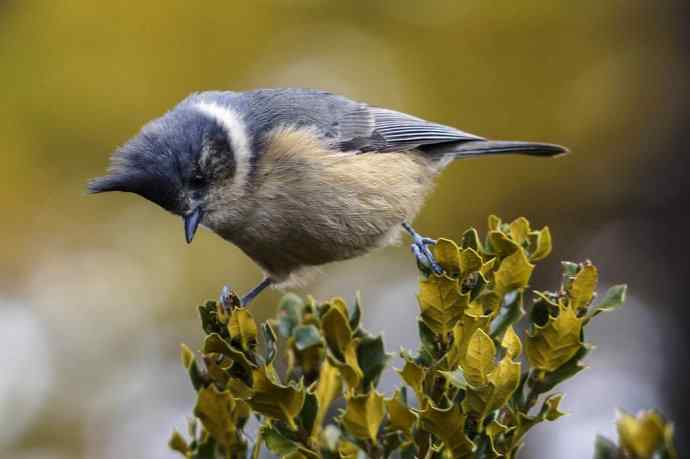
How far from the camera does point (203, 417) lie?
1695 millimetres

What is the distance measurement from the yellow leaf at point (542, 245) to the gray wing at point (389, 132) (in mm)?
1919

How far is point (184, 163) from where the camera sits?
311cm

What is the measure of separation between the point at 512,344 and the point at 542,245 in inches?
12.6

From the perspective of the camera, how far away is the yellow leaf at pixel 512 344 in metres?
1.69

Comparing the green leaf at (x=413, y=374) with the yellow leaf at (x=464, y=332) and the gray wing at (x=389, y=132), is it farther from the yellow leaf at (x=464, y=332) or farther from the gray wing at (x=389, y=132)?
the gray wing at (x=389, y=132)

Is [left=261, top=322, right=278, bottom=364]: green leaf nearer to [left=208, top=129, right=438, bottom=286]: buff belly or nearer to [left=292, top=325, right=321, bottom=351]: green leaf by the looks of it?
[left=292, top=325, right=321, bottom=351]: green leaf

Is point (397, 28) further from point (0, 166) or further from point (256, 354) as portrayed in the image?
point (256, 354)

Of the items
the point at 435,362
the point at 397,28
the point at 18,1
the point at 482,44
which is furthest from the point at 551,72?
the point at 435,362

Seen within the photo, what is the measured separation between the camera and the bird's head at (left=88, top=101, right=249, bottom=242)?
2979 mm

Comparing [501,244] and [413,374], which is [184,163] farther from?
[413,374]

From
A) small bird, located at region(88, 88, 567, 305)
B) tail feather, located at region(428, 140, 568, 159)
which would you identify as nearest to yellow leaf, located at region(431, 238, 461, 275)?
small bird, located at region(88, 88, 567, 305)

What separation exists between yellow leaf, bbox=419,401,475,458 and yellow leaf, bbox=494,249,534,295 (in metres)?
0.34

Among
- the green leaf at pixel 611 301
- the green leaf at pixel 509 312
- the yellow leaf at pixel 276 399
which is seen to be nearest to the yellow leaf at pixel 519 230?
the green leaf at pixel 509 312

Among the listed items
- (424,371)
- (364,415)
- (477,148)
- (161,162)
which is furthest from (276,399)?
(477,148)
